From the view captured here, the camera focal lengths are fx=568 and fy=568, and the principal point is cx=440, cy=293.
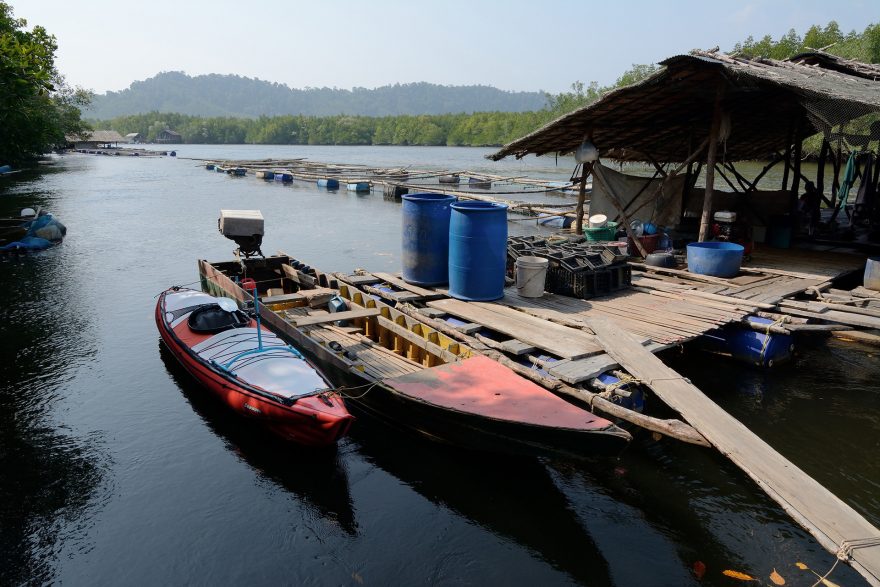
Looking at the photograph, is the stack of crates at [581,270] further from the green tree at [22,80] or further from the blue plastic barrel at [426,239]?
the green tree at [22,80]

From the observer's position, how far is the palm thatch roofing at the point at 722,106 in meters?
11.0

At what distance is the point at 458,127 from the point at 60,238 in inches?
4469

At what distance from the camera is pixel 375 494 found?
7.25 m

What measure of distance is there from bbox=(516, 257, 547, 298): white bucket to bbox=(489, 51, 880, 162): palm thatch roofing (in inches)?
198

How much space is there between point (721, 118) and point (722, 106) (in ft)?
1.01

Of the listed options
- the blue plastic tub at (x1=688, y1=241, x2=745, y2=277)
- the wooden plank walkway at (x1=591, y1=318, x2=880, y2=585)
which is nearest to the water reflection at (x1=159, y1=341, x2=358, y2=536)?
the wooden plank walkway at (x1=591, y1=318, x2=880, y2=585)

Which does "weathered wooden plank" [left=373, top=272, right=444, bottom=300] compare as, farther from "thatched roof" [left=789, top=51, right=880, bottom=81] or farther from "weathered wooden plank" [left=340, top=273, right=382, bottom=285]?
"thatched roof" [left=789, top=51, right=880, bottom=81]

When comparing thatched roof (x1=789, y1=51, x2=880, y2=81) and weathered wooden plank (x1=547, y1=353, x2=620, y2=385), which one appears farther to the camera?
thatched roof (x1=789, y1=51, x2=880, y2=81)

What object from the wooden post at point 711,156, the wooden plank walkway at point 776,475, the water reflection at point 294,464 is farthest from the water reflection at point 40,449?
the wooden post at point 711,156

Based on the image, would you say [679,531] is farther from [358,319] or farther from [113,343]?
[113,343]

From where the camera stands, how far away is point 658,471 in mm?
7449

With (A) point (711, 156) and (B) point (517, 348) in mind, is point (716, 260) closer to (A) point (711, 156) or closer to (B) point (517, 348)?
(A) point (711, 156)

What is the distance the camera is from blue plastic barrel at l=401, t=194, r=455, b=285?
1079cm

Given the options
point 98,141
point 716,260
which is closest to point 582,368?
point 716,260
